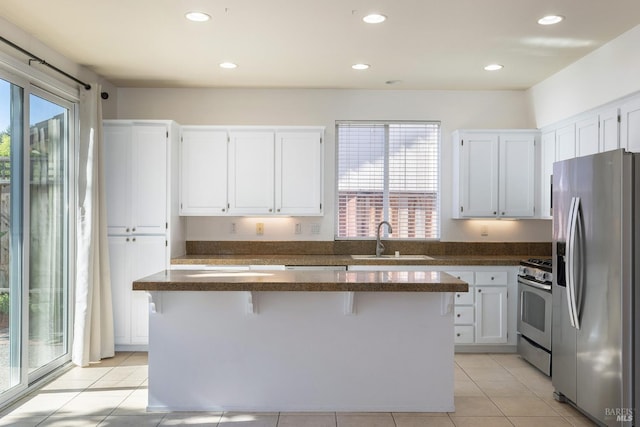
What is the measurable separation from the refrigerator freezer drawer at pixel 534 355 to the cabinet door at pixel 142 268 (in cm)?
339

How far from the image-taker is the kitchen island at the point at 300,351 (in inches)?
139

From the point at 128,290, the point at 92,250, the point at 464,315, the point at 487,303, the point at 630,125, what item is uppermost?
the point at 630,125

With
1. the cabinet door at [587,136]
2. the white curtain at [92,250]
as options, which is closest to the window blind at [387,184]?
the cabinet door at [587,136]

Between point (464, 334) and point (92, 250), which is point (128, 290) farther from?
point (464, 334)

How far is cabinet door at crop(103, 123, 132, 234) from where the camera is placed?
16.6ft

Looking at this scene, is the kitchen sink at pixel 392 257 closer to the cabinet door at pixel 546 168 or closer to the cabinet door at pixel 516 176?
the cabinet door at pixel 516 176

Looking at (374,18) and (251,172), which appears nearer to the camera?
(374,18)

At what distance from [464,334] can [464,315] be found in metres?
0.18

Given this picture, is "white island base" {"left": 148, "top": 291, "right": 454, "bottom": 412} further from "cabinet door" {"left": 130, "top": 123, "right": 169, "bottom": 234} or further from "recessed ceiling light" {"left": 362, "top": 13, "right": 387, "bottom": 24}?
"recessed ceiling light" {"left": 362, "top": 13, "right": 387, "bottom": 24}

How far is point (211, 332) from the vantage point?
3.54 m

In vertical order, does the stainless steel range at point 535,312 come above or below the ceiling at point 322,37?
below

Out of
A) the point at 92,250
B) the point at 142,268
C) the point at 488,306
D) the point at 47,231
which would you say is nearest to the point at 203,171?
the point at 142,268

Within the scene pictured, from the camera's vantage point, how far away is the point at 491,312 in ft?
16.7

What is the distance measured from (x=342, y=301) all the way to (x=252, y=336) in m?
0.64
